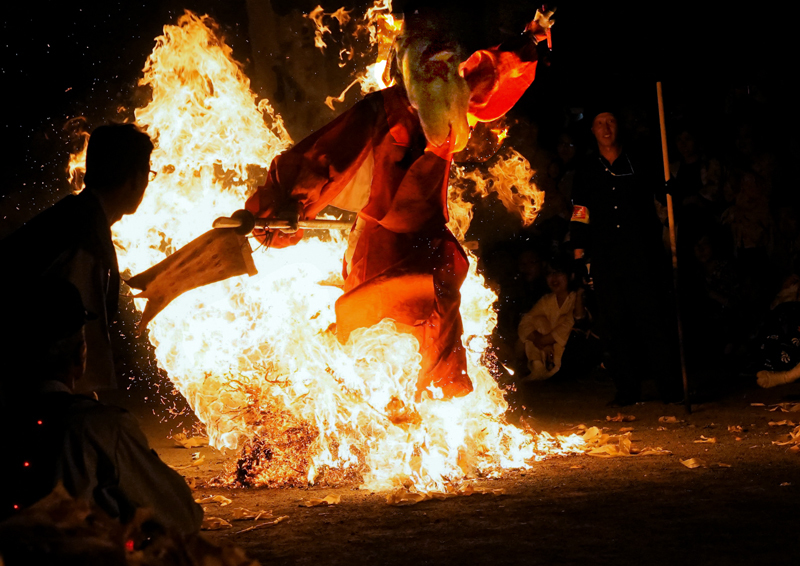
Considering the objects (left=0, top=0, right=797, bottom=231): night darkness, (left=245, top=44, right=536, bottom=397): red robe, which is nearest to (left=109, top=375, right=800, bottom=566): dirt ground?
(left=245, top=44, right=536, bottom=397): red robe

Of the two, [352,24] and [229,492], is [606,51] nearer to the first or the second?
[352,24]

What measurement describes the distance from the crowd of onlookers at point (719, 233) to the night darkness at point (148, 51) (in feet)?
2.40

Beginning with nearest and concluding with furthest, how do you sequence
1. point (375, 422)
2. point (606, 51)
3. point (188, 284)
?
point (188, 284) → point (375, 422) → point (606, 51)

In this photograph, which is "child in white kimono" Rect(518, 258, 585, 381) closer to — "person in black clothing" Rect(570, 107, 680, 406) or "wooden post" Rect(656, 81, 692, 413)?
"person in black clothing" Rect(570, 107, 680, 406)

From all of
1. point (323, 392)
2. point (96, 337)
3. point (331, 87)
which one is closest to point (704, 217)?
point (331, 87)

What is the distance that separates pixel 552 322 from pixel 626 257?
6.11ft

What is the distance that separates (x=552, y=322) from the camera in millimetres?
9609

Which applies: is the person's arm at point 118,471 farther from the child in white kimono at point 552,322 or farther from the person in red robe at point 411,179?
the child in white kimono at point 552,322

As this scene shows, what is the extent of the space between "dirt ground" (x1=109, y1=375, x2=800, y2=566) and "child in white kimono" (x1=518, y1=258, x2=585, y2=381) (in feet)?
Result: 11.8

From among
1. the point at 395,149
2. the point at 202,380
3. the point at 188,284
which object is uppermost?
the point at 395,149

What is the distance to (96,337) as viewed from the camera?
3.02 meters

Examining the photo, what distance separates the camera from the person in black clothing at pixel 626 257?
309 inches

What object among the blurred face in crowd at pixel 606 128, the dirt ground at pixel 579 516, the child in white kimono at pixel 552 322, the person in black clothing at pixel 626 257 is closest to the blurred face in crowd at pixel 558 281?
the child in white kimono at pixel 552 322

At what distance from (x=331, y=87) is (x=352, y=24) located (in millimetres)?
649
